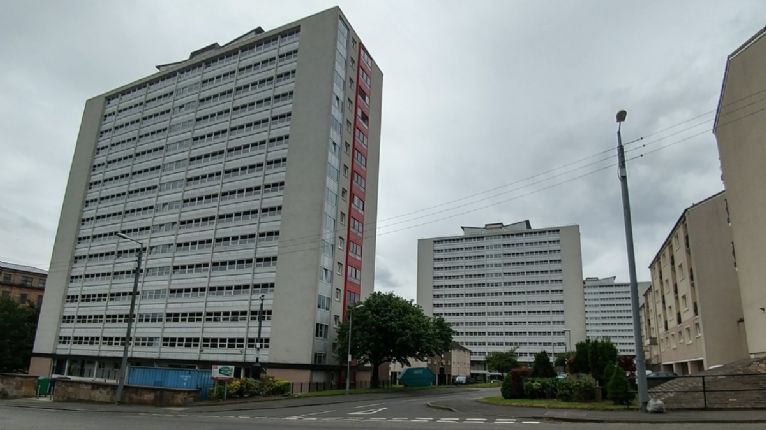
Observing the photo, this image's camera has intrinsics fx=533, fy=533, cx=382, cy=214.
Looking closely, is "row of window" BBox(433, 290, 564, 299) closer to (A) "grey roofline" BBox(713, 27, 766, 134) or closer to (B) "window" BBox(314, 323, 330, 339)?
(B) "window" BBox(314, 323, 330, 339)

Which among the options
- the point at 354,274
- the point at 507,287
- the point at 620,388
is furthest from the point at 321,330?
the point at 507,287

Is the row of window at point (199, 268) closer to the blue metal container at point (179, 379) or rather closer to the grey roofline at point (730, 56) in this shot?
the blue metal container at point (179, 379)

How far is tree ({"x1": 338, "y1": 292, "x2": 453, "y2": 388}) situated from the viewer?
2063 inches

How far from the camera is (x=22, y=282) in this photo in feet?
330

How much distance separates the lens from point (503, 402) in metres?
28.0

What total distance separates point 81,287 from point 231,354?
105 feet

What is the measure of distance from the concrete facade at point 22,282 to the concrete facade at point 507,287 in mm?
99894

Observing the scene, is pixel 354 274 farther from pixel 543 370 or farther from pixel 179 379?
pixel 543 370

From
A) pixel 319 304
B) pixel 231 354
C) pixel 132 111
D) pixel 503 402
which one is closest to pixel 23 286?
pixel 132 111

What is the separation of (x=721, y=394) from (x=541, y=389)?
1188cm

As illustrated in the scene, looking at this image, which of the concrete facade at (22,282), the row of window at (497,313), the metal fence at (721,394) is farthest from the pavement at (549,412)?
the row of window at (497,313)

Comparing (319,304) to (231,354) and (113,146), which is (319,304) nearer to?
(231,354)

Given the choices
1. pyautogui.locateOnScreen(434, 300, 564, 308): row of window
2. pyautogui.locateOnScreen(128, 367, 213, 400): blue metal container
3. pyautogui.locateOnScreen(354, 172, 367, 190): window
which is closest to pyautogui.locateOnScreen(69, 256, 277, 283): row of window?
pyautogui.locateOnScreen(354, 172, 367, 190): window

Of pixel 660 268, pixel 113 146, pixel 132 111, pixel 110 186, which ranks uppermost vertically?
pixel 132 111
